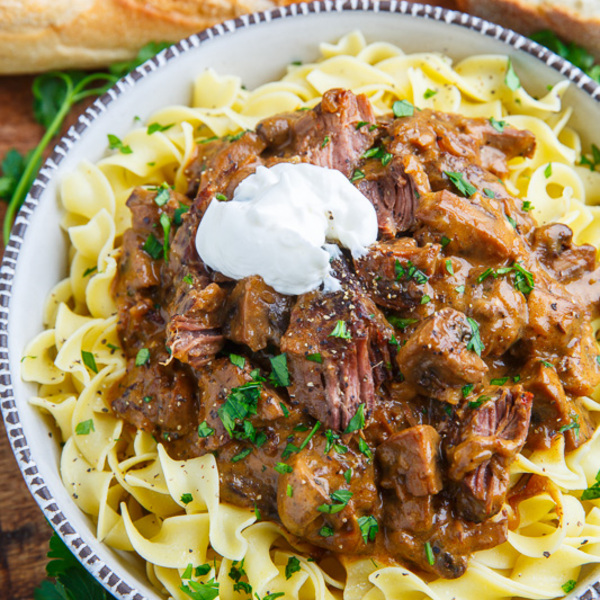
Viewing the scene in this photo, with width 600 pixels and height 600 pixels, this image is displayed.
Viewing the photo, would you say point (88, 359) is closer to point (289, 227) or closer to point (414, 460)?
point (289, 227)

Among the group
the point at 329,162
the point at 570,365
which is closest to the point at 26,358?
the point at 329,162

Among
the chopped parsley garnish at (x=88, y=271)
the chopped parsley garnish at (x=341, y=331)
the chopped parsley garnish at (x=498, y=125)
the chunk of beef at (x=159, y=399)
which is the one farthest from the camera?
the chopped parsley garnish at (x=88, y=271)

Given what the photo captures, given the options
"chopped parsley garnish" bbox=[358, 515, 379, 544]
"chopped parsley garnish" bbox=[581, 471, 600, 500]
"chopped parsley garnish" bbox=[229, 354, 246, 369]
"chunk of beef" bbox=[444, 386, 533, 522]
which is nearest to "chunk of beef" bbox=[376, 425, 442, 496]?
"chunk of beef" bbox=[444, 386, 533, 522]

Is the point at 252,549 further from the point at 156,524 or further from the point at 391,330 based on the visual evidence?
the point at 391,330

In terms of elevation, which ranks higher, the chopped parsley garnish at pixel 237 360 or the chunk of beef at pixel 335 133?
the chunk of beef at pixel 335 133

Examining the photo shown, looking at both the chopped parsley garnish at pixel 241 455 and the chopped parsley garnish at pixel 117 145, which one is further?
the chopped parsley garnish at pixel 117 145

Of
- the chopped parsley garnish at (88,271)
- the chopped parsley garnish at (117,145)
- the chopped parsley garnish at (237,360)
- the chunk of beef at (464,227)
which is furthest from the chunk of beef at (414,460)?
the chopped parsley garnish at (117,145)

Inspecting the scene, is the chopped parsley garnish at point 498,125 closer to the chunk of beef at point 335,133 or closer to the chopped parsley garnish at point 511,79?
the chopped parsley garnish at point 511,79
